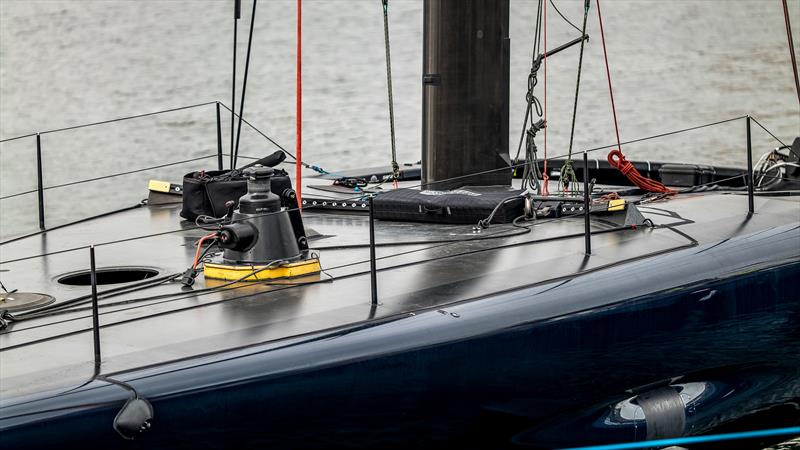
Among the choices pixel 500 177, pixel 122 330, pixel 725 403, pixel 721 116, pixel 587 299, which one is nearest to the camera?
pixel 122 330

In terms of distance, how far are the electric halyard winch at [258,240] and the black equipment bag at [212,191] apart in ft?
2.98

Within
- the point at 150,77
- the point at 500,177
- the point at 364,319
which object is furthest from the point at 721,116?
the point at 364,319

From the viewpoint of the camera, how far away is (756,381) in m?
8.45

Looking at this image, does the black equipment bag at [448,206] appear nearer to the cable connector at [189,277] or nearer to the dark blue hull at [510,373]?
the dark blue hull at [510,373]

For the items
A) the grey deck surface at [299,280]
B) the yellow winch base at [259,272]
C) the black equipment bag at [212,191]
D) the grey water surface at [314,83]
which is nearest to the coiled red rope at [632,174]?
the grey deck surface at [299,280]

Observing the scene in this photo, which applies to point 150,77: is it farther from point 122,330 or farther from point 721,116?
point 122,330

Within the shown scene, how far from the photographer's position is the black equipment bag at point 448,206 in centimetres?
906

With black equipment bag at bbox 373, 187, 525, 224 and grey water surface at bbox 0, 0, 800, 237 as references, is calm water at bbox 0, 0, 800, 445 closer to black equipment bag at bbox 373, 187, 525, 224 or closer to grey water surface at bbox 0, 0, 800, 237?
grey water surface at bbox 0, 0, 800, 237

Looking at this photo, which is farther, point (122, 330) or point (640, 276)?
point (640, 276)

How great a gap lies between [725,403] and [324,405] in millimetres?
3061

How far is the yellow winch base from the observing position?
7.43 meters

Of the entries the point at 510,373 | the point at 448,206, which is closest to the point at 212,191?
the point at 448,206

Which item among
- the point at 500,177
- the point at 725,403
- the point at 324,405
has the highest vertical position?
the point at 500,177

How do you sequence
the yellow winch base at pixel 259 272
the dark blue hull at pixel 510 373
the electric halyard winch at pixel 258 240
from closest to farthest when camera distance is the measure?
1. the dark blue hull at pixel 510 373
2. the electric halyard winch at pixel 258 240
3. the yellow winch base at pixel 259 272
